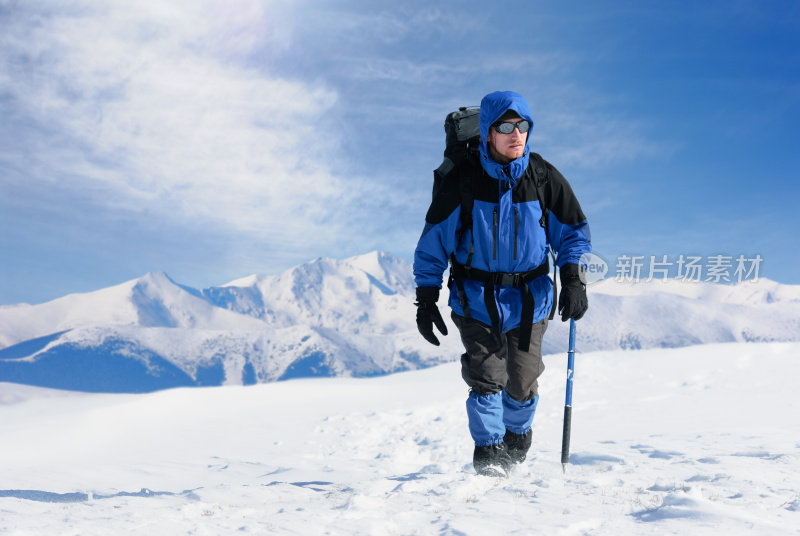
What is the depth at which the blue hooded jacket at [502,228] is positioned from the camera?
4.99m

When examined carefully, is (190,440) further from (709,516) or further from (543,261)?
(709,516)

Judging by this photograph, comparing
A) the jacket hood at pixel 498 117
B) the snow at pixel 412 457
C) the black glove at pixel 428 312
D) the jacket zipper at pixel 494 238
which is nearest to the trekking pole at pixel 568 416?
the snow at pixel 412 457

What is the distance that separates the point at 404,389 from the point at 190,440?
5688mm

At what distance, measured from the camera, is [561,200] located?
5.23 m

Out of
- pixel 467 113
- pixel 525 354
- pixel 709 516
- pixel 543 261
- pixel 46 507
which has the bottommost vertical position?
pixel 46 507

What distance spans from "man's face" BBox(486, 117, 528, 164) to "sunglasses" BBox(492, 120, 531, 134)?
23mm

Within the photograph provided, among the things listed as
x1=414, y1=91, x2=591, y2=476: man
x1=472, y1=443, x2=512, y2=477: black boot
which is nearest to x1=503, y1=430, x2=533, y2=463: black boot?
x1=414, y1=91, x2=591, y2=476: man

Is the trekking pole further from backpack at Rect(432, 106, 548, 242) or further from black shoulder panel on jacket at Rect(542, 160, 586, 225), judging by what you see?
backpack at Rect(432, 106, 548, 242)

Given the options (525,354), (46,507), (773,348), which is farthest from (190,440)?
(773,348)

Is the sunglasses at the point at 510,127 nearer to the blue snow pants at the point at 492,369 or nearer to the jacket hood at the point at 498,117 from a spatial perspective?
the jacket hood at the point at 498,117

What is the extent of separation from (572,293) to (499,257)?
79cm

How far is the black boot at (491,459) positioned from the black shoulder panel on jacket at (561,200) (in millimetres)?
2115

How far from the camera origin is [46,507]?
4312mm

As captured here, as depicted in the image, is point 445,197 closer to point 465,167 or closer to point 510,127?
point 465,167
